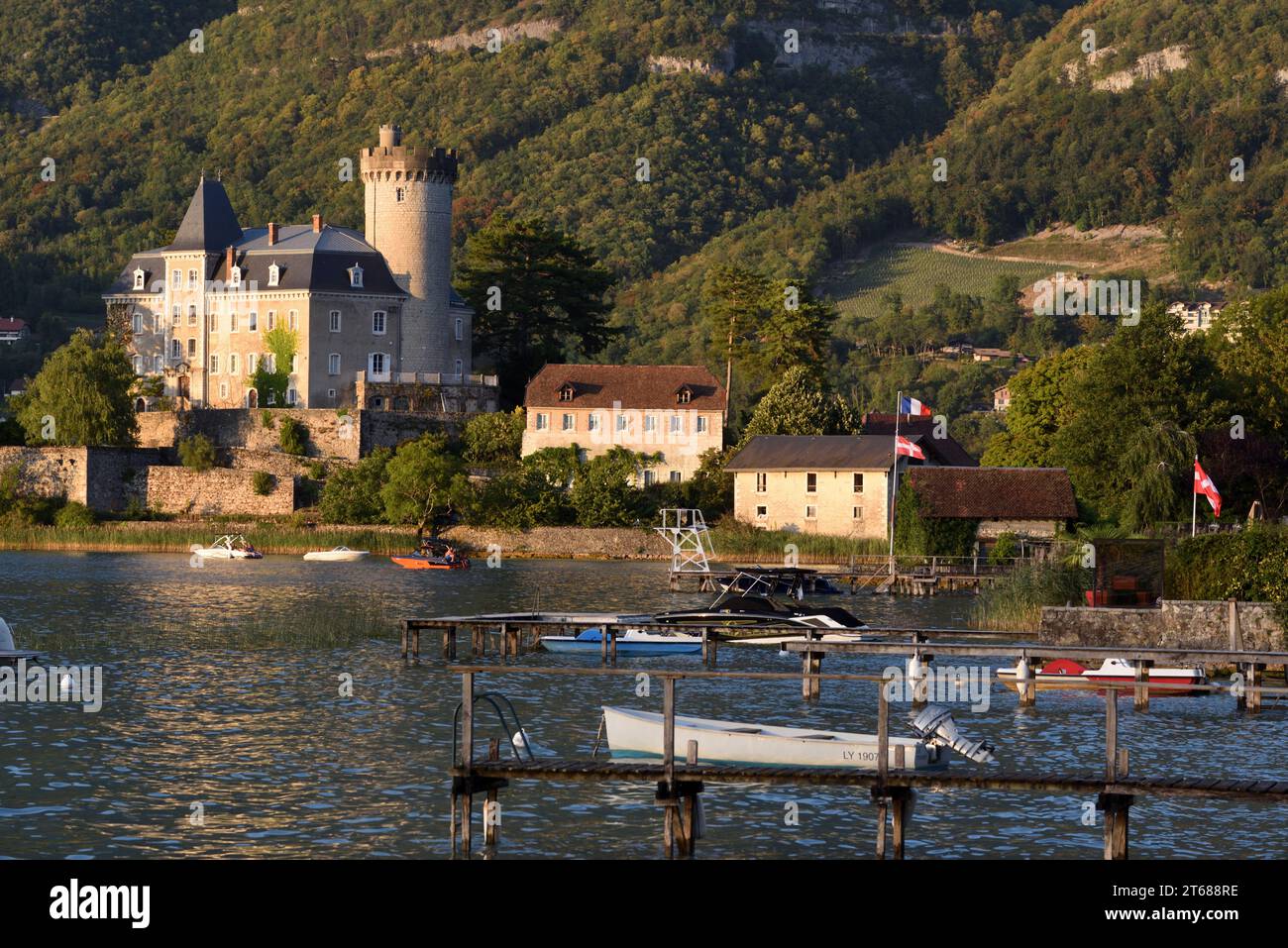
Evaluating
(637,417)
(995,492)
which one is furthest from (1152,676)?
(637,417)

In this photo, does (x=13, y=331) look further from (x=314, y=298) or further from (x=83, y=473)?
(x=83, y=473)

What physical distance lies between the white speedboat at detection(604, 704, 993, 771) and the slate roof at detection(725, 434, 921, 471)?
58576mm

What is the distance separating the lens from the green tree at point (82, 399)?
4158 inches

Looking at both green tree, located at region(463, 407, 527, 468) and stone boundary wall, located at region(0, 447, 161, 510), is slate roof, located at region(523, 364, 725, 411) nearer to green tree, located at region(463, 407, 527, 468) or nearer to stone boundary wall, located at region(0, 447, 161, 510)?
green tree, located at region(463, 407, 527, 468)

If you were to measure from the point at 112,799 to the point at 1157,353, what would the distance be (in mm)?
69337

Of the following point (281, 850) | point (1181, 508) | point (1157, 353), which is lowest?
point (281, 850)

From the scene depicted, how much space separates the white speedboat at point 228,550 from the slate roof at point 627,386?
17594mm

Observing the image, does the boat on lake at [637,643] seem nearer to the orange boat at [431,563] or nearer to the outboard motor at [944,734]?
the outboard motor at [944,734]

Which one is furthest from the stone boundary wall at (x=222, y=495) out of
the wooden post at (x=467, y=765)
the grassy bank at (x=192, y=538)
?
the wooden post at (x=467, y=765)

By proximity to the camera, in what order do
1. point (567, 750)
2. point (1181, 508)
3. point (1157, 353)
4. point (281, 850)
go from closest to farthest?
1. point (281, 850)
2. point (567, 750)
3. point (1181, 508)
4. point (1157, 353)

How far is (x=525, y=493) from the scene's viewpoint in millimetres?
100312

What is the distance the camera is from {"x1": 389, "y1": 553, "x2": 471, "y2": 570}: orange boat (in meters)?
90.6
